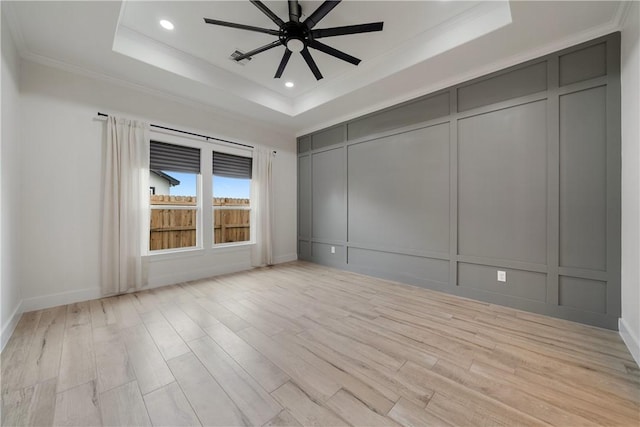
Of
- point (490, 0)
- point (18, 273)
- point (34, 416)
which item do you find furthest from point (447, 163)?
point (18, 273)

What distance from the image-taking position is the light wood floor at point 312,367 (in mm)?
1328

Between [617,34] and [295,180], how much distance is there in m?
4.70

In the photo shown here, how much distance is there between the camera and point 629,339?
1969 millimetres

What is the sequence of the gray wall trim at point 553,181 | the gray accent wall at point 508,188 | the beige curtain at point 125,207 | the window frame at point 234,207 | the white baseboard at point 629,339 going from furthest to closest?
the window frame at point 234,207 < the beige curtain at point 125,207 < the gray wall trim at point 553,181 < the gray accent wall at point 508,188 < the white baseboard at point 629,339

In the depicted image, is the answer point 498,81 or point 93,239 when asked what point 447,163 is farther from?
point 93,239

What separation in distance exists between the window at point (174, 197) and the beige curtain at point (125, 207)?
27 centimetres

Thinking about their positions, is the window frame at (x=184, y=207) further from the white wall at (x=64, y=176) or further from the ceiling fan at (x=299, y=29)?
the ceiling fan at (x=299, y=29)

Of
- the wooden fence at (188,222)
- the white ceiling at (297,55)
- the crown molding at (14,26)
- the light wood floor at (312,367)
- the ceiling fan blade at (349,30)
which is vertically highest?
the white ceiling at (297,55)

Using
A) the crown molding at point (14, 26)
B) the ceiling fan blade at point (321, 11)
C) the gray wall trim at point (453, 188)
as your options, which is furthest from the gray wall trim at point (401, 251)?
the crown molding at point (14, 26)

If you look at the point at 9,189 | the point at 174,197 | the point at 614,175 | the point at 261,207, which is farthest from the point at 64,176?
the point at 614,175

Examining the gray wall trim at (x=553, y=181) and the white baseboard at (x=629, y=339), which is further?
the gray wall trim at (x=553, y=181)

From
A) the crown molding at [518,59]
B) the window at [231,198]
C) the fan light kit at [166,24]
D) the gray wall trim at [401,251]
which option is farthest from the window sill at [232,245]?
the crown molding at [518,59]

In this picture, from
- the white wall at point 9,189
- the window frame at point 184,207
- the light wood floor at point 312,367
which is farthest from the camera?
the window frame at point 184,207

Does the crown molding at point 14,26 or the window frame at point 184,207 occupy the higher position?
the crown molding at point 14,26
